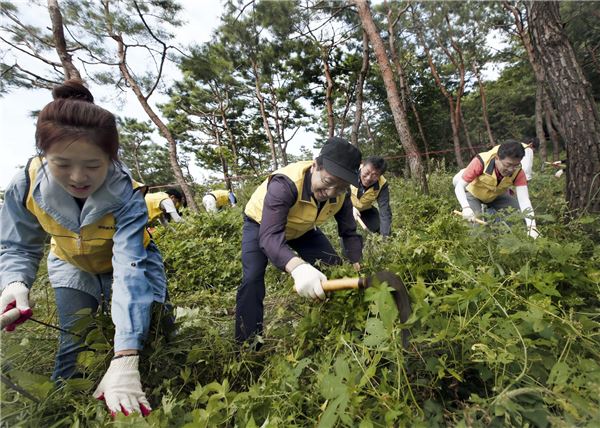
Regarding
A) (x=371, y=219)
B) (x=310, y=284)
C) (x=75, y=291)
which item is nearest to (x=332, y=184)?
(x=310, y=284)

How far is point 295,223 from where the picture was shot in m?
1.96

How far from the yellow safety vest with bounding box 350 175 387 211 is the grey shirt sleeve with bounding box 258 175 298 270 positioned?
2062mm

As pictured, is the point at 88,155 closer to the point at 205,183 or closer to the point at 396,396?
the point at 396,396

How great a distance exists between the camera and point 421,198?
5500mm

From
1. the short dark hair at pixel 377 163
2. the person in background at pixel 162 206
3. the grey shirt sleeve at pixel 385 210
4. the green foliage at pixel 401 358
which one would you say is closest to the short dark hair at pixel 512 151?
the green foliage at pixel 401 358

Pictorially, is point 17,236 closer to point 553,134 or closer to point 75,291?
point 75,291

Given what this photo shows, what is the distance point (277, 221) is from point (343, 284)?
581 millimetres

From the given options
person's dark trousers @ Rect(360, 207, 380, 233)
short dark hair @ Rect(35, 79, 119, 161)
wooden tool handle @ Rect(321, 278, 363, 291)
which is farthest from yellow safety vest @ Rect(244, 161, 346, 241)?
person's dark trousers @ Rect(360, 207, 380, 233)

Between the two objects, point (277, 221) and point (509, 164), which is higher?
point (277, 221)

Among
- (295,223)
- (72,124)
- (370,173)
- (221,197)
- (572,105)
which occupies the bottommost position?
(295,223)

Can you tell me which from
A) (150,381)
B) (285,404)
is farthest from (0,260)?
(285,404)

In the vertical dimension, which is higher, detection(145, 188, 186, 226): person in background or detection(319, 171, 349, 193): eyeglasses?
detection(145, 188, 186, 226): person in background

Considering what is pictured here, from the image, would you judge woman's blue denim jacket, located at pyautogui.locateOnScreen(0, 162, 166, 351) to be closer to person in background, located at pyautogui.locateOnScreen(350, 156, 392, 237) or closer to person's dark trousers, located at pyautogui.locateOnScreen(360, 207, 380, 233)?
person in background, located at pyautogui.locateOnScreen(350, 156, 392, 237)

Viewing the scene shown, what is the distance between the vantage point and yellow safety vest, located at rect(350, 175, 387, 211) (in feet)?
11.8
